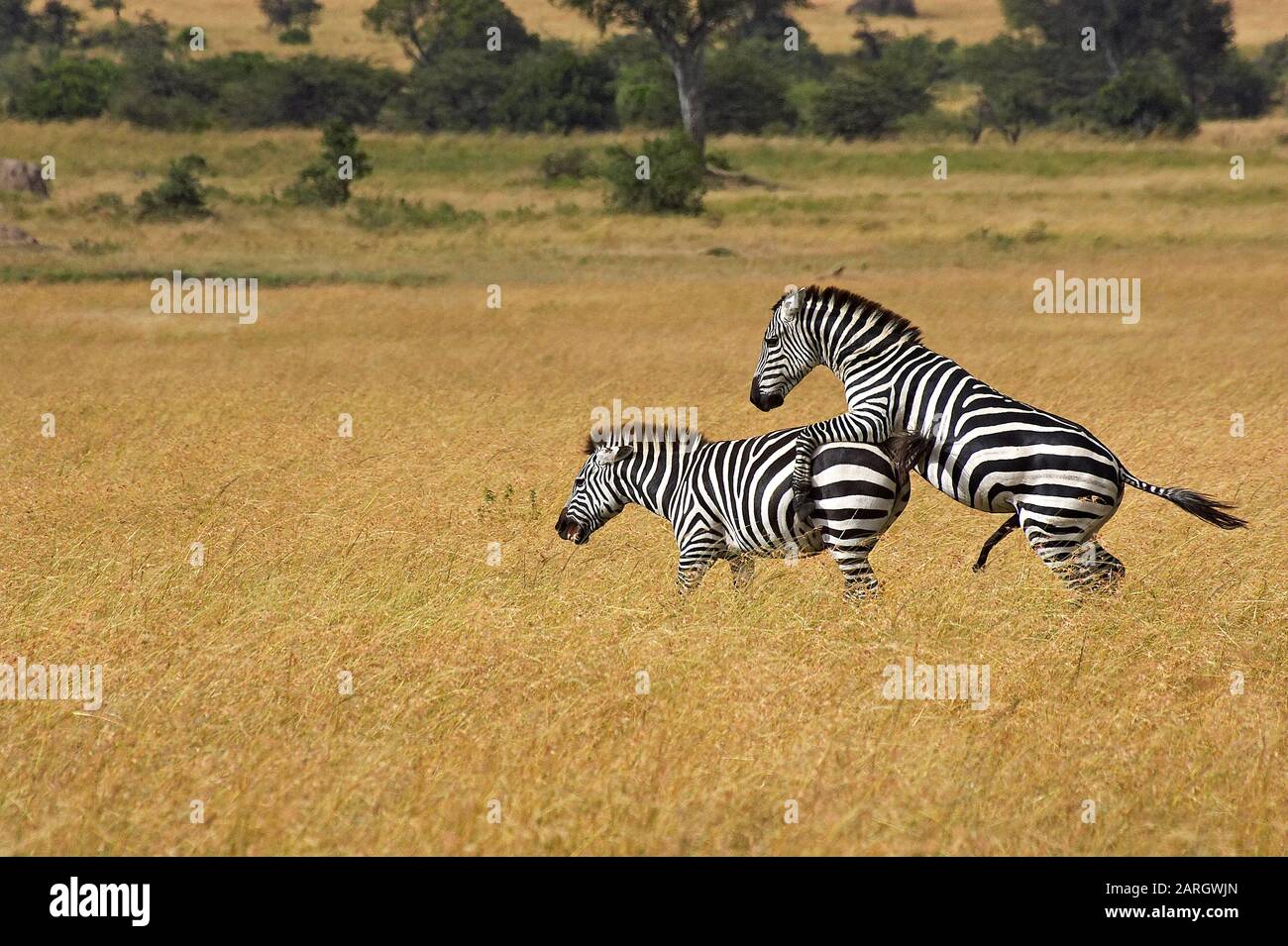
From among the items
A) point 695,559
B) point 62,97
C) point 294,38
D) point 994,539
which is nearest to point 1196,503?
point 994,539

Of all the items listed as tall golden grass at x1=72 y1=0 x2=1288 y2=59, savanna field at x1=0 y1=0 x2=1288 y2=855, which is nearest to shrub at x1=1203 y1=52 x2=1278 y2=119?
tall golden grass at x1=72 y1=0 x2=1288 y2=59

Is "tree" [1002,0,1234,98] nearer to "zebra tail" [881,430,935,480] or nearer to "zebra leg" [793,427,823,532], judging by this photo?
"zebra tail" [881,430,935,480]

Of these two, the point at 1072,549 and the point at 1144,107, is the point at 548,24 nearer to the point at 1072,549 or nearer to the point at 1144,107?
the point at 1144,107

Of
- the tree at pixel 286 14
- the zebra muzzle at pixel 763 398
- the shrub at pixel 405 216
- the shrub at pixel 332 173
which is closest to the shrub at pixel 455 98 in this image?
the shrub at pixel 332 173

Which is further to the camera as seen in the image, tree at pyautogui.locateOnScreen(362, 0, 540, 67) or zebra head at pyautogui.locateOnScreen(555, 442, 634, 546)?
tree at pyautogui.locateOnScreen(362, 0, 540, 67)

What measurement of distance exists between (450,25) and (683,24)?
2690cm

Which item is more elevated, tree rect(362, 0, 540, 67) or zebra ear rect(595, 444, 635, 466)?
tree rect(362, 0, 540, 67)

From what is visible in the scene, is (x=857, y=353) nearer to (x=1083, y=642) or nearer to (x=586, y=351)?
(x=1083, y=642)

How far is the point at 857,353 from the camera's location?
8.28 meters

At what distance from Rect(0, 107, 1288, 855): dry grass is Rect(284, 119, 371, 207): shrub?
1765 cm

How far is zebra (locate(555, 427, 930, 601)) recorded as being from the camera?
24.3 feet

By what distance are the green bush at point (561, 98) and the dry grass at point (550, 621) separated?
39232 mm

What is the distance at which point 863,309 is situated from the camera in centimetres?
832

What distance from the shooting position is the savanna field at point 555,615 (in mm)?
5504
